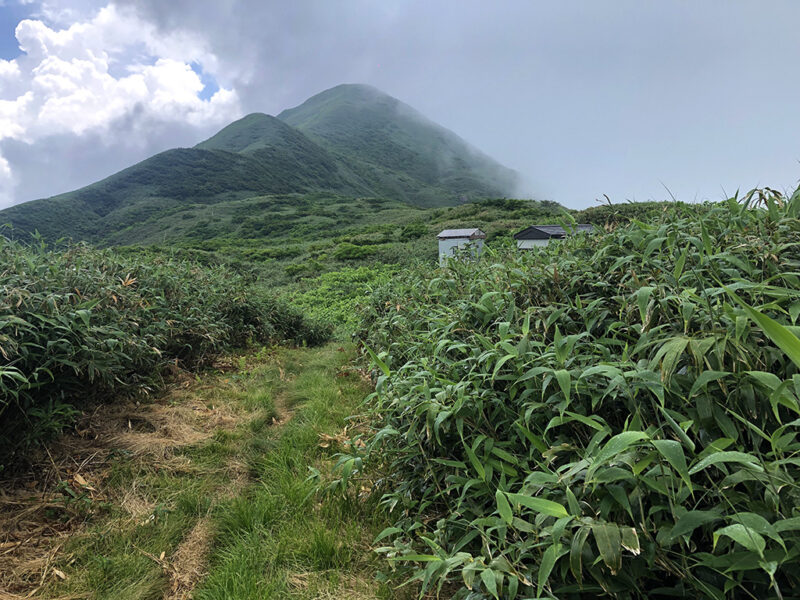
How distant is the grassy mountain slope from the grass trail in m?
92.5

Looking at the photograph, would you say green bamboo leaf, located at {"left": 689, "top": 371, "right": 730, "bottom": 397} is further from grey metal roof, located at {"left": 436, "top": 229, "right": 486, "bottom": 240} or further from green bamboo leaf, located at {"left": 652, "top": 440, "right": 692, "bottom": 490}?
grey metal roof, located at {"left": 436, "top": 229, "right": 486, "bottom": 240}

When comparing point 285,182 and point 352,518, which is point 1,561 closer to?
point 352,518

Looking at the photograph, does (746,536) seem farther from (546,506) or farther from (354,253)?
(354,253)

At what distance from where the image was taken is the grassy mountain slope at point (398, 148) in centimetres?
10682

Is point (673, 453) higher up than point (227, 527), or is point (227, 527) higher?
point (673, 453)

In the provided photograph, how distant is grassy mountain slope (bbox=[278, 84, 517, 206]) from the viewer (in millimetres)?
106819

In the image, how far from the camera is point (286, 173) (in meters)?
84.8

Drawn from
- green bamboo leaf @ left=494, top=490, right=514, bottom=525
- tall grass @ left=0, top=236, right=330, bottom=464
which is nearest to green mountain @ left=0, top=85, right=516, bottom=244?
tall grass @ left=0, top=236, right=330, bottom=464

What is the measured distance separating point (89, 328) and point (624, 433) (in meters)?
3.02

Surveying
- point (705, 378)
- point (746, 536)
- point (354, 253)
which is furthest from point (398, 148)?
point (746, 536)

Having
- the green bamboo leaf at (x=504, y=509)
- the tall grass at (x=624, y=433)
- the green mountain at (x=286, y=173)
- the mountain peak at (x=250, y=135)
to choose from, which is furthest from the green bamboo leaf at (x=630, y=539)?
the mountain peak at (x=250, y=135)

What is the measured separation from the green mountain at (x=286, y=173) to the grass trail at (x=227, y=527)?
2352 centimetres

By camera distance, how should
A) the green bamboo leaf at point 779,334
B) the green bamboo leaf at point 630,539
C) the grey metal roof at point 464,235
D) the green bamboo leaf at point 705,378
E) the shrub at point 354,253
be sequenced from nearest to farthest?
the green bamboo leaf at point 779,334, the green bamboo leaf at point 630,539, the green bamboo leaf at point 705,378, the grey metal roof at point 464,235, the shrub at point 354,253

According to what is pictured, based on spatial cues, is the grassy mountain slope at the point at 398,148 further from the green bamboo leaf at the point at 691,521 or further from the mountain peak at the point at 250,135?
the green bamboo leaf at the point at 691,521
